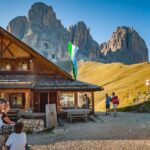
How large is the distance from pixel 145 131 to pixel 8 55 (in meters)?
17.0

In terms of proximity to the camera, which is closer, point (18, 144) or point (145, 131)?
point (18, 144)

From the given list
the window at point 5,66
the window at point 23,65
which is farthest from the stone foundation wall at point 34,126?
the window at point 5,66

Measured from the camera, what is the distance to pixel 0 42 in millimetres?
32125

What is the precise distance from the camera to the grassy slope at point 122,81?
172 feet

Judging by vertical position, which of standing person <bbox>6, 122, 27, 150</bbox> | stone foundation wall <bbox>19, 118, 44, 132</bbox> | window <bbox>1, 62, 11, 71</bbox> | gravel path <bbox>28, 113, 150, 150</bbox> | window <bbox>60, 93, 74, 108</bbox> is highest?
window <bbox>1, 62, 11, 71</bbox>

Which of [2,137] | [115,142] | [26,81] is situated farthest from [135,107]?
[2,137]

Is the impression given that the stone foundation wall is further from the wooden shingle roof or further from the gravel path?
the wooden shingle roof

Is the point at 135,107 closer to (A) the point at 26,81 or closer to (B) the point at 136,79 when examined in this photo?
(A) the point at 26,81

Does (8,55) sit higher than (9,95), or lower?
higher

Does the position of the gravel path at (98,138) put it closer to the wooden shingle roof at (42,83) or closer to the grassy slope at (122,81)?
the wooden shingle roof at (42,83)

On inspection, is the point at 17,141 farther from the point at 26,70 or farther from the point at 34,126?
the point at 26,70

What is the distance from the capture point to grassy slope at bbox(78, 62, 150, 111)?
52.4 meters

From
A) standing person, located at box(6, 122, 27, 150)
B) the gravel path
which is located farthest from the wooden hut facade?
standing person, located at box(6, 122, 27, 150)

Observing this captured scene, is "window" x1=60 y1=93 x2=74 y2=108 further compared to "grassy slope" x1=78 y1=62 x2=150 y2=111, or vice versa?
"grassy slope" x1=78 y1=62 x2=150 y2=111
